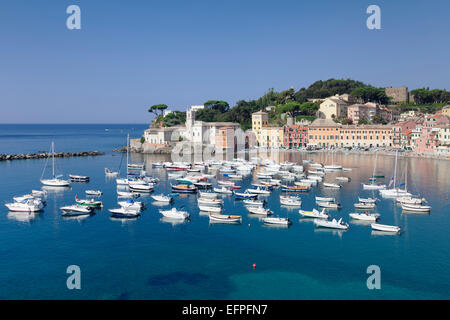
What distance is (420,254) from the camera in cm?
2130

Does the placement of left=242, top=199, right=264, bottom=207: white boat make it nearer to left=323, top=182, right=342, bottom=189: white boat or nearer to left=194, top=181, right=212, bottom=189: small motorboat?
left=194, top=181, right=212, bottom=189: small motorboat

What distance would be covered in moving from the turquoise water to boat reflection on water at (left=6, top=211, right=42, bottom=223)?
0.15 metres

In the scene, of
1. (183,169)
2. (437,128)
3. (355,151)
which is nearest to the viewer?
(183,169)

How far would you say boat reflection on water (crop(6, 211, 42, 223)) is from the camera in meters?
28.5

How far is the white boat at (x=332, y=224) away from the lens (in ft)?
84.0

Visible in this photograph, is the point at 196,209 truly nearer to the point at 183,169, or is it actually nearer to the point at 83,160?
the point at 183,169

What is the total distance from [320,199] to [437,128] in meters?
43.3

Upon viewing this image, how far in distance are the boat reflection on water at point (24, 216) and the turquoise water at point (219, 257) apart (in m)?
0.15

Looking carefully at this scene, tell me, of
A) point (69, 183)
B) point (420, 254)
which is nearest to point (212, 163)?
point (69, 183)

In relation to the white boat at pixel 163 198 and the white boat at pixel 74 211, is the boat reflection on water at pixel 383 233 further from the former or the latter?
the white boat at pixel 74 211

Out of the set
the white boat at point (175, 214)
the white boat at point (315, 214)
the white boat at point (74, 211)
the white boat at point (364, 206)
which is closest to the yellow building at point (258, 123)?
the white boat at point (364, 206)
